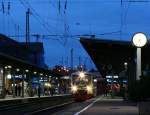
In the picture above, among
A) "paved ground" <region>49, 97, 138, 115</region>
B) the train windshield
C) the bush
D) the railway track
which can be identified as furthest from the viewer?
the train windshield

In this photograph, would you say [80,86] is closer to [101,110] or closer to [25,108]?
[25,108]

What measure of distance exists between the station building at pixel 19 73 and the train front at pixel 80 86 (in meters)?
6.62

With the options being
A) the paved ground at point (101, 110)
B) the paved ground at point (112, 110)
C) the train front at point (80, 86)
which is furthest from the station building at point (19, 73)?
the paved ground at point (112, 110)

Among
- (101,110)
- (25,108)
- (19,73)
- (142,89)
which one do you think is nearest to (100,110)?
(101,110)

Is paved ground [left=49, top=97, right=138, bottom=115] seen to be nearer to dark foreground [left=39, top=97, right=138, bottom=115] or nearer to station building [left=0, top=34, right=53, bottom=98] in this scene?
dark foreground [left=39, top=97, right=138, bottom=115]

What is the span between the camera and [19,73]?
269 ft

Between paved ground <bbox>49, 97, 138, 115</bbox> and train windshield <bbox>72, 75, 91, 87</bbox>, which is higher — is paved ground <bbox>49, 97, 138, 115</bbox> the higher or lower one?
the lower one

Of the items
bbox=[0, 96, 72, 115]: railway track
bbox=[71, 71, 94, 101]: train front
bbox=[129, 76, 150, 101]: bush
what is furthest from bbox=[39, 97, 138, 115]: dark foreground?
bbox=[71, 71, 94, 101]: train front

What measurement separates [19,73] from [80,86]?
82.4ft

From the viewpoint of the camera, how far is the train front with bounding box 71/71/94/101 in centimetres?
5800

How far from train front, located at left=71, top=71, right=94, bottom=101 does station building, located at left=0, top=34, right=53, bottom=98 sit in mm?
6623

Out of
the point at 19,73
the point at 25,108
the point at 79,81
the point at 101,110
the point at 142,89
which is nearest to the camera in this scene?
the point at 142,89

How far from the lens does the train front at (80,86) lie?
5800 cm

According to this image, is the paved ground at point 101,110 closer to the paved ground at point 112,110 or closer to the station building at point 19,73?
the paved ground at point 112,110
